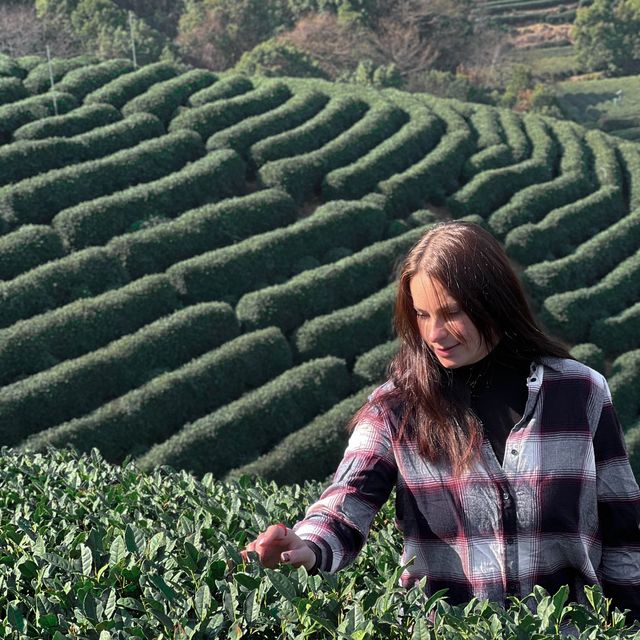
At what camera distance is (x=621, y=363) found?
49.3 ft

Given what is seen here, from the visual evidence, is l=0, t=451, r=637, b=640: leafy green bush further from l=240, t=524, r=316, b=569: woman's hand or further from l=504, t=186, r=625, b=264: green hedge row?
l=504, t=186, r=625, b=264: green hedge row

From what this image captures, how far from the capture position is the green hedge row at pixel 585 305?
1602cm

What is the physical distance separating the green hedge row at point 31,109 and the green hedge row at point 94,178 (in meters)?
2.31

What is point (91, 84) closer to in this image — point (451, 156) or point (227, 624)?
point (451, 156)

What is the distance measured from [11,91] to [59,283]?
7.72m

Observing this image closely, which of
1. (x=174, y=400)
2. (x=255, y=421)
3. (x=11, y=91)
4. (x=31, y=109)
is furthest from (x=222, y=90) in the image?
(x=255, y=421)

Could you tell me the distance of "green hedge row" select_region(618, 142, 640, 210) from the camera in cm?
2143

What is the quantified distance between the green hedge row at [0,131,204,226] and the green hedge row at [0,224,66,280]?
0.70 m

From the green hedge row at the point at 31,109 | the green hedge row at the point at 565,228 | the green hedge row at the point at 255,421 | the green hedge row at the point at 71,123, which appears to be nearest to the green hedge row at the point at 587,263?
the green hedge row at the point at 565,228

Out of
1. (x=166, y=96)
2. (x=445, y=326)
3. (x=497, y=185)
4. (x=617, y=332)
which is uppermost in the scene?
(x=445, y=326)

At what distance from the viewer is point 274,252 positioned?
15984 millimetres

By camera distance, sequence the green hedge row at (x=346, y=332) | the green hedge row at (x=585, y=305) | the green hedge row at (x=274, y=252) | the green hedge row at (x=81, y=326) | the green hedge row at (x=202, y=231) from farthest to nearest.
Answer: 1. the green hedge row at (x=585, y=305)
2. the green hedge row at (x=202, y=231)
3. the green hedge row at (x=274, y=252)
4. the green hedge row at (x=346, y=332)
5. the green hedge row at (x=81, y=326)

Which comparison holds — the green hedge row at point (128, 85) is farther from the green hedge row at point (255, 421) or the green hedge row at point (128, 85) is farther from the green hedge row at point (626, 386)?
the green hedge row at point (626, 386)

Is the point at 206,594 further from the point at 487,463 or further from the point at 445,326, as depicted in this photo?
the point at 445,326
